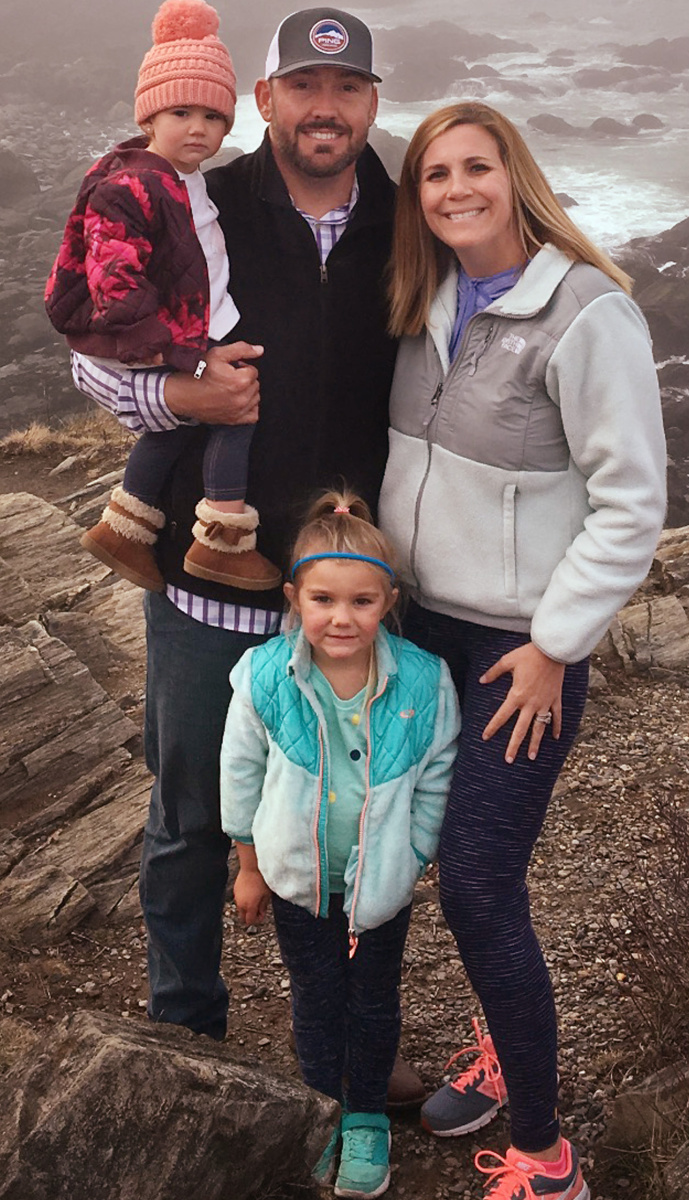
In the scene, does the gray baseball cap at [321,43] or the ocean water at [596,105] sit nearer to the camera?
the gray baseball cap at [321,43]

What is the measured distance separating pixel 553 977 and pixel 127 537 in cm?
243

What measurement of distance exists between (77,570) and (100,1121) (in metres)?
5.42

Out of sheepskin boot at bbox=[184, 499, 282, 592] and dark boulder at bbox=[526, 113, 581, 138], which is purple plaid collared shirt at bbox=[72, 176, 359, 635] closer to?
sheepskin boot at bbox=[184, 499, 282, 592]

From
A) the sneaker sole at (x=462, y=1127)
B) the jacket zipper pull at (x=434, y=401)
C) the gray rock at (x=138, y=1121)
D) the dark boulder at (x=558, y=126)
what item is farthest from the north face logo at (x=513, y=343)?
the dark boulder at (x=558, y=126)

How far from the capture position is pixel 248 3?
79.6 feet

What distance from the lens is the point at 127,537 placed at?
2902 mm

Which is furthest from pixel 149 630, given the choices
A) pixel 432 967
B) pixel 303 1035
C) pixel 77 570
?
pixel 77 570

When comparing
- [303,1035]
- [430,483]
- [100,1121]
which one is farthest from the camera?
[303,1035]

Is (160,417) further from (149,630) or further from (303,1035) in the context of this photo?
(303,1035)

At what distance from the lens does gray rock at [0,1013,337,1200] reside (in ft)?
7.80

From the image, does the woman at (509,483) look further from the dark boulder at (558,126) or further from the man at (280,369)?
the dark boulder at (558,126)

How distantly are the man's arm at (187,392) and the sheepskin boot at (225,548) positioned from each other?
23cm

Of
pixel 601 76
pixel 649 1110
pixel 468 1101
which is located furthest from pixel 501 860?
pixel 601 76

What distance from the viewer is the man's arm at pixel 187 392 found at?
262cm
